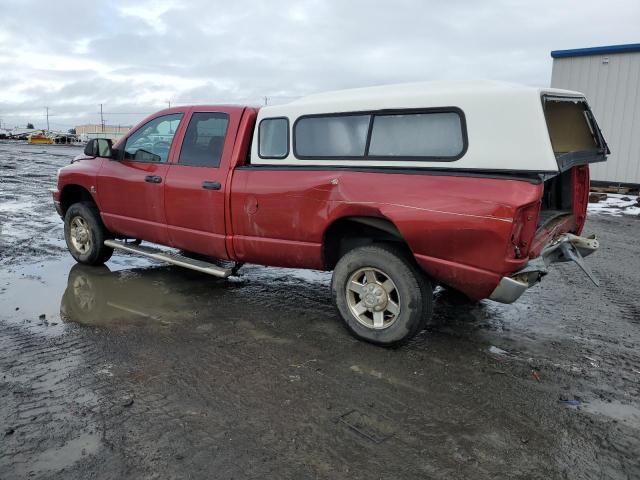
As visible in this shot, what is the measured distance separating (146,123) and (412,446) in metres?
4.50

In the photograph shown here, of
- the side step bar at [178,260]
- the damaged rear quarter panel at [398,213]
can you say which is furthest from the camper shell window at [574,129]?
the side step bar at [178,260]

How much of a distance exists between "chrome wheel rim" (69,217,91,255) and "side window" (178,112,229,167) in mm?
1861

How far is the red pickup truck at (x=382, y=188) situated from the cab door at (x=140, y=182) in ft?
0.08

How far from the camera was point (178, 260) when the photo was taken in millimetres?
5410

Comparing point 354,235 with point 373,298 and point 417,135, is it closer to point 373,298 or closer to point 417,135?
point 373,298

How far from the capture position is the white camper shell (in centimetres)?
351

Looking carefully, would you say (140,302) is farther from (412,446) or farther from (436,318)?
(412,446)

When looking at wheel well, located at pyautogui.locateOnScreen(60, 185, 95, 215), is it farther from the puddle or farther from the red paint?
the puddle

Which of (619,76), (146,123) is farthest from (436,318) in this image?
(619,76)

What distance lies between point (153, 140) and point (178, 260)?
1.40 m

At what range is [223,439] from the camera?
2932 millimetres

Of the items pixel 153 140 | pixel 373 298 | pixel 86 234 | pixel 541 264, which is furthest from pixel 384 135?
pixel 86 234

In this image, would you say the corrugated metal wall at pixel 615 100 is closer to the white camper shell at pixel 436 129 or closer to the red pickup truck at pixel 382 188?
the red pickup truck at pixel 382 188

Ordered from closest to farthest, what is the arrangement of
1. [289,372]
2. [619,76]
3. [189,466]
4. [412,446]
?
[189,466] < [412,446] < [289,372] < [619,76]
